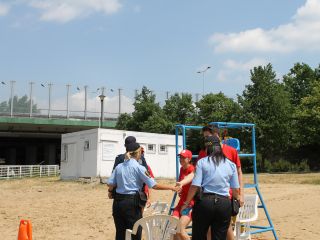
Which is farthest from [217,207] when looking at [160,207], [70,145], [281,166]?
[281,166]

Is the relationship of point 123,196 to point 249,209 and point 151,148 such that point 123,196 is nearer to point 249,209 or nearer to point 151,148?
point 249,209

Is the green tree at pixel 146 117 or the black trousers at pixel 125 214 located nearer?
the black trousers at pixel 125 214

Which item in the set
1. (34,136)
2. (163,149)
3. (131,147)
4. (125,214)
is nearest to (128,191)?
(125,214)

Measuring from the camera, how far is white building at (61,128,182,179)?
27578 millimetres

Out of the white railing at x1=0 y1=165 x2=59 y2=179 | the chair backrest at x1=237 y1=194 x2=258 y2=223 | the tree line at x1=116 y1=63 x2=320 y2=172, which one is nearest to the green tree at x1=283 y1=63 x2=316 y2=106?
the tree line at x1=116 y1=63 x2=320 y2=172

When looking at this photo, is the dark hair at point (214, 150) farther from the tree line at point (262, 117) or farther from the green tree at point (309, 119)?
the green tree at point (309, 119)

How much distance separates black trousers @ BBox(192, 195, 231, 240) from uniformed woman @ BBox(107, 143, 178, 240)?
93cm

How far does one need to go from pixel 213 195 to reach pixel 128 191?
1.23m

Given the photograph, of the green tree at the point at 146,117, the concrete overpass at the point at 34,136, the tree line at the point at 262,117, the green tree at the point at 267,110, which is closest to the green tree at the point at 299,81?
the tree line at the point at 262,117

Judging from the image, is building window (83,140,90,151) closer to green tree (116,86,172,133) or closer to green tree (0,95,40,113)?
green tree (116,86,172,133)

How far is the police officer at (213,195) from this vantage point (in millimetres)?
4926

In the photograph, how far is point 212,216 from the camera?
4910 mm

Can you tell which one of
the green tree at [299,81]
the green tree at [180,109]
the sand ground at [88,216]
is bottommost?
the sand ground at [88,216]

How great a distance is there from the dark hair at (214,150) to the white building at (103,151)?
22397 mm
